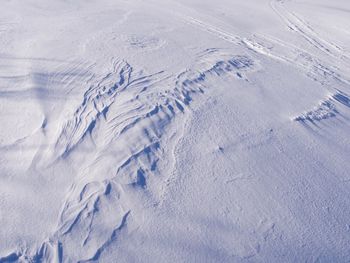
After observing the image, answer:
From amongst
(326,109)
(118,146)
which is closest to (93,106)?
(118,146)

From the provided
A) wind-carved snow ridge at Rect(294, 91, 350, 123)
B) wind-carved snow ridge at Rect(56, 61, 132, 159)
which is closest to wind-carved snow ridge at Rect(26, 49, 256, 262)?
wind-carved snow ridge at Rect(56, 61, 132, 159)

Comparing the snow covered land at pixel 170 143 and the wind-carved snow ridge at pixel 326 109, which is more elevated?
the wind-carved snow ridge at pixel 326 109

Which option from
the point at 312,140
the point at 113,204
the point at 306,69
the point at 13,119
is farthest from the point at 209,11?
the point at 113,204

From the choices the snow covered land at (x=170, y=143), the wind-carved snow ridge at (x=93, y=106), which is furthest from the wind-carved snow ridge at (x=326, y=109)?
the wind-carved snow ridge at (x=93, y=106)

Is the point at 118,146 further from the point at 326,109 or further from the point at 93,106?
the point at 326,109

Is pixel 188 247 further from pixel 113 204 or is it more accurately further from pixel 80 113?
pixel 80 113

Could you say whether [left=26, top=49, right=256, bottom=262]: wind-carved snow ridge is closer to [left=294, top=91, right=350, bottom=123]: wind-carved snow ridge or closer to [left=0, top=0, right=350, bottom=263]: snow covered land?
[left=0, top=0, right=350, bottom=263]: snow covered land

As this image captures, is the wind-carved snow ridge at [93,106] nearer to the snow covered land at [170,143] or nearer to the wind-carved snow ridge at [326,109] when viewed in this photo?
the snow covered land at [170,143]
